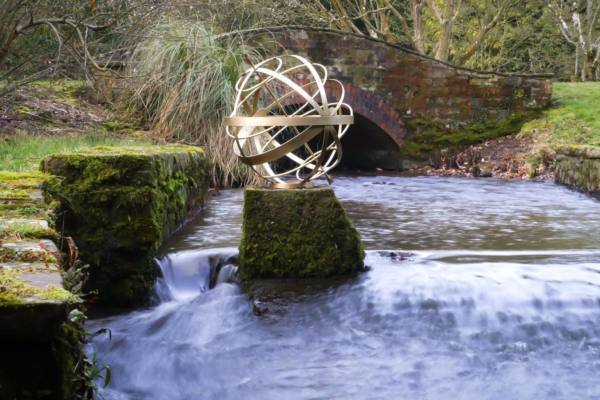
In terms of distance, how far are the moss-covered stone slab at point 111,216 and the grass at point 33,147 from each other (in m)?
0.68

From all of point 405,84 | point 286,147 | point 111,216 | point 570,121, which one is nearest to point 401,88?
point 405,84

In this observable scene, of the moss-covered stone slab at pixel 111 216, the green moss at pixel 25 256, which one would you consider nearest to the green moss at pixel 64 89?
the moss-covered stone slab at pixel 111 216

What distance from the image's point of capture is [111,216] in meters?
4.81

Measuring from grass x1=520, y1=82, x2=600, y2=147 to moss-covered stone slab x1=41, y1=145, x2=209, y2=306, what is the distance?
33.1 feet

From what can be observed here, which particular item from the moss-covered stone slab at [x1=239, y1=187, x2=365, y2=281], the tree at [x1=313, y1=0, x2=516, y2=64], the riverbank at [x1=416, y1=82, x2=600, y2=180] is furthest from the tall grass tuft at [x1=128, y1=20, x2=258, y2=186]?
the tree at [x1=313, y1=0, x2=516, y2=64]

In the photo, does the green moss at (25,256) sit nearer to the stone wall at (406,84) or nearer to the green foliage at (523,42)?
the stone wall at (406,84)

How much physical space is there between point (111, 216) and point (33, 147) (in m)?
2.68

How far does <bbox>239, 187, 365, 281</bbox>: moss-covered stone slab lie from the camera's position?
487 centimetres

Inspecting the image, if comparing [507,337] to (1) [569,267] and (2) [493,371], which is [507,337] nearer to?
(2) [493,371]

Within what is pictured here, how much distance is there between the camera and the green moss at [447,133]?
14.9 meters

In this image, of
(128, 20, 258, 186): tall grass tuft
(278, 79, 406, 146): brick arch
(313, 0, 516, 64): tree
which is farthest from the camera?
(313, 0, 516, 64): tree

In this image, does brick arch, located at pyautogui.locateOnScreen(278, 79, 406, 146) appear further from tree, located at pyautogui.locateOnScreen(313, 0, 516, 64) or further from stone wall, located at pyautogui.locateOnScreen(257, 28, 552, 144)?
tree, located at pyautogui.locateOnScreen(313, 0, 516, 64)

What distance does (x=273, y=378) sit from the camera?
3922mm

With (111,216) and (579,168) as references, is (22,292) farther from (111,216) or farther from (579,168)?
(579,168)
